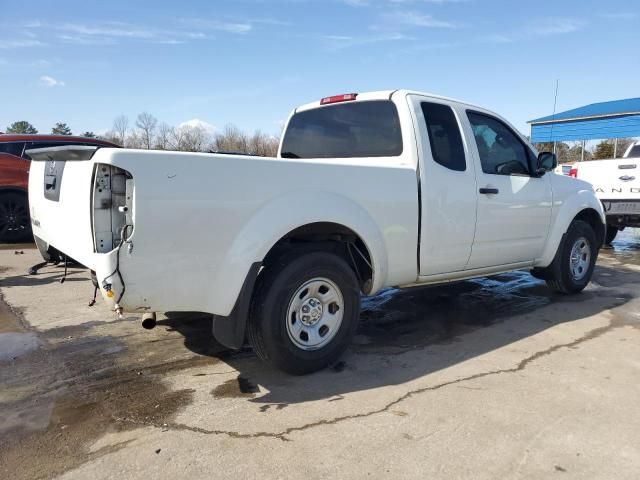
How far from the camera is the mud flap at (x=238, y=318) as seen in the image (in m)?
3.11

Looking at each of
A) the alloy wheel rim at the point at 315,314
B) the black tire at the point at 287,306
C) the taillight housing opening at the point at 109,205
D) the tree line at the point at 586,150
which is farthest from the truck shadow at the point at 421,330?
the tree line at the point at 586,150

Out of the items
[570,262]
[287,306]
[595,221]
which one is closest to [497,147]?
[570,262]

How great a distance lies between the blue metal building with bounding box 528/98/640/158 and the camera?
22.8 meters

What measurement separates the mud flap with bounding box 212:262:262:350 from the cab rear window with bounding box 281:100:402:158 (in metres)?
1.74

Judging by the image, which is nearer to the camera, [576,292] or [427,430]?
[427,430]

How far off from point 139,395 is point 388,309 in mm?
2801

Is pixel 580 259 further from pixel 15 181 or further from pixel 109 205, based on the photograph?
pixel 15 181

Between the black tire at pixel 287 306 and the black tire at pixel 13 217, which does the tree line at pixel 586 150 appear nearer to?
the black tire at pixel 13 217

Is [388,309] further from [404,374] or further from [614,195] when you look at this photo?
[614,195]

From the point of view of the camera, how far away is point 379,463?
2488 millimetres

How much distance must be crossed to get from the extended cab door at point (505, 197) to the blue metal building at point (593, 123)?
18.7 m

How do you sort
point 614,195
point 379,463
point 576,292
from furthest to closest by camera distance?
point 614,195 < point 576,292 < point 379,463

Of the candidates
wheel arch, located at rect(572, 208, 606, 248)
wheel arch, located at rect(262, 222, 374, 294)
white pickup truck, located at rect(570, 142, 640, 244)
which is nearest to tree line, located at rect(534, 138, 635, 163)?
white pickup truck, located at rect(570, 142, 640, 244)

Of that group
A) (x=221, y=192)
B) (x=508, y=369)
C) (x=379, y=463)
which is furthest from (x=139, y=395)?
(x=508, y=369)
